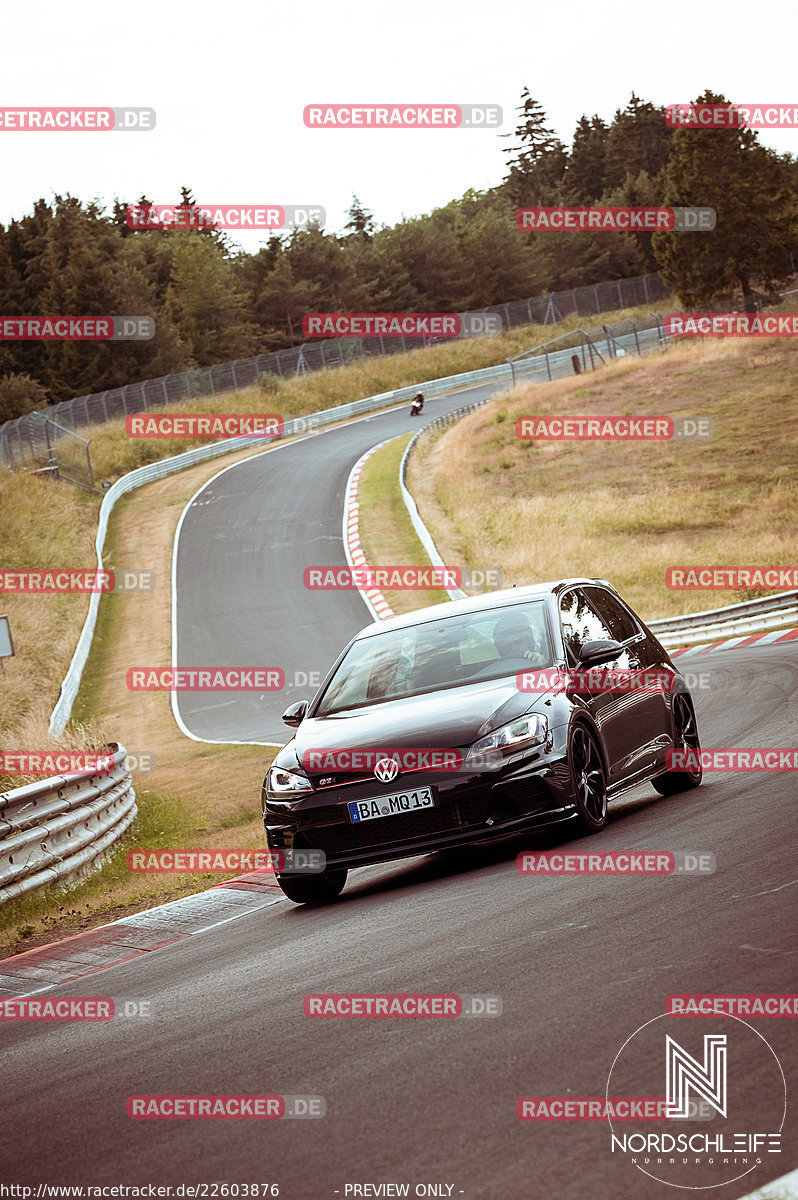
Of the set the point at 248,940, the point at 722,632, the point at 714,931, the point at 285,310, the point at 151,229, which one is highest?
the point at 151,229

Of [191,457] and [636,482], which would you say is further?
[191,457]

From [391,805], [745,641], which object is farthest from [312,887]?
[745,641]

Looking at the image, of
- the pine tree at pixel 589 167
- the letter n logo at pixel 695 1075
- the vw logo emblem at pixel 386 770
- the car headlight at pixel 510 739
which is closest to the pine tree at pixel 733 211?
the pine tree at pixel 589 167

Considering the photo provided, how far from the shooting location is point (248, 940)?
743cm

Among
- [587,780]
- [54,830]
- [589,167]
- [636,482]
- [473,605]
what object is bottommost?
[636,482]

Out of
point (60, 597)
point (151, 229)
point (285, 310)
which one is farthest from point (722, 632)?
point (151, 229)

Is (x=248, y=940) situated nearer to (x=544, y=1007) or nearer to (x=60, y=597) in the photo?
(x=544, y=1007)

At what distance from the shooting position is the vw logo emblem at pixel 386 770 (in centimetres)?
789

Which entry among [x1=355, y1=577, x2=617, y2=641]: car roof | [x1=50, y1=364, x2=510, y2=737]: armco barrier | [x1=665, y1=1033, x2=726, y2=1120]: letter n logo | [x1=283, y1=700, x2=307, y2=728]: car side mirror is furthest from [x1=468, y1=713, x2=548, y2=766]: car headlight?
[x1=50, y1=364, x2=510, y2=737]: armco barrier

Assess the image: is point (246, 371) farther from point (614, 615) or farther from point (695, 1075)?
point (695, 1075)

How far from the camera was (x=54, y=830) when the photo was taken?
10125mm

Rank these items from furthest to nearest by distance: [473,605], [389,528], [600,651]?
1. [389,528]
2. [473,605]
3. [600,651]

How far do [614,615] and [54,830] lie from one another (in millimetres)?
4410

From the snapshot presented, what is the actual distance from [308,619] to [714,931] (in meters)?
23.2
